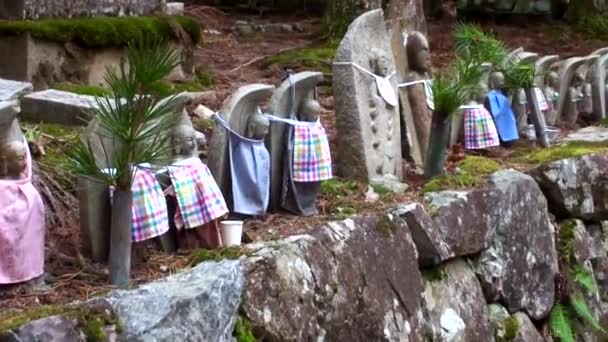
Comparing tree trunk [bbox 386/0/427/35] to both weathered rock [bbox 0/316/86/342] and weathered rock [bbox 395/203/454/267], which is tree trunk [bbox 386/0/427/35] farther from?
weathered rock [bbox 0/316/86/342]

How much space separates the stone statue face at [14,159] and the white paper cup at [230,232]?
869 millimetres

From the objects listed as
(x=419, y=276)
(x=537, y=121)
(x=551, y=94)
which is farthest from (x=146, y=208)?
(x=551, y=94)

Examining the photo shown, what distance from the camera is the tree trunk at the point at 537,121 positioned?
21.8ft

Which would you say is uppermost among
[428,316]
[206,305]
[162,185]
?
[162,185]

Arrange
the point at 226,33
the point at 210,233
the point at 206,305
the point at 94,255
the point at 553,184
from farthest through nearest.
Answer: the point at 226,33, the point at 553,184, the point at 210,233, the point at 94,255, the point at 206,305

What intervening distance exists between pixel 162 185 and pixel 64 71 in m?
2.31

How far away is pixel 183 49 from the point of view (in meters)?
7.03

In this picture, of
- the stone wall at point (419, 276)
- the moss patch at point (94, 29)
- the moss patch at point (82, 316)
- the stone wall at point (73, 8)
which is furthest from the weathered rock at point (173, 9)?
the moss patch at point (82, 316)

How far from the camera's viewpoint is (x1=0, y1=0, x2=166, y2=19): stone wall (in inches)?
241

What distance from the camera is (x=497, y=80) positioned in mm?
6555

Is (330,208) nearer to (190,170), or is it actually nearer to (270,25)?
(190,170)

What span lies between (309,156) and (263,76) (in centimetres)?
303

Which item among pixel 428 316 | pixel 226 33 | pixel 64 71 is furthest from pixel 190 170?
pixel 226 33

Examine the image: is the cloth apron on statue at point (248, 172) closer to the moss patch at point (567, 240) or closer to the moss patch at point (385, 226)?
the moss patch at point (385, 226)
